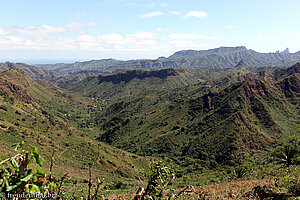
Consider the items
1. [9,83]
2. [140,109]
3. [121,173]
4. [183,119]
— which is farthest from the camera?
[140,109]

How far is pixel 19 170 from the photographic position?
3.25 metres

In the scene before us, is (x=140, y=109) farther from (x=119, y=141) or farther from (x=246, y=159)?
(x=246, y=159)

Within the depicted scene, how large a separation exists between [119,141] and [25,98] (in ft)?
292

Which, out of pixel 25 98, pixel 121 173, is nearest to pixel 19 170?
pixel 121 173

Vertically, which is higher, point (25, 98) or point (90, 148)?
point (25, 98)

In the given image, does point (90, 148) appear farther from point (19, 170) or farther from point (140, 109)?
point (140, 109)

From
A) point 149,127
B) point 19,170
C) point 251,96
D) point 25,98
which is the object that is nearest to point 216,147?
point 251,96

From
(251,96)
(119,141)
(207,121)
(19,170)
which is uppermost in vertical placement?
(19,170)

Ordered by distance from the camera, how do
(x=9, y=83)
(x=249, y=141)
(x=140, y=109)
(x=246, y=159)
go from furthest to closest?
(x=140, y=109) → (x=9, y=83) → (x=249, y=141) → (x=246, y=159)

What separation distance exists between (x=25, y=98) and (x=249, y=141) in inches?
6646

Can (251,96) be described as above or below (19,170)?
below

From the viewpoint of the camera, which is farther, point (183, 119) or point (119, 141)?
point (119, 141)

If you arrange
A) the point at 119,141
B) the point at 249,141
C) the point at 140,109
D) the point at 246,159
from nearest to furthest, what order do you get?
the point at 246,159 < the point at 249,141 < the point at 119,141 < the point at 140,109

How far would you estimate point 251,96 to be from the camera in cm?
11794
